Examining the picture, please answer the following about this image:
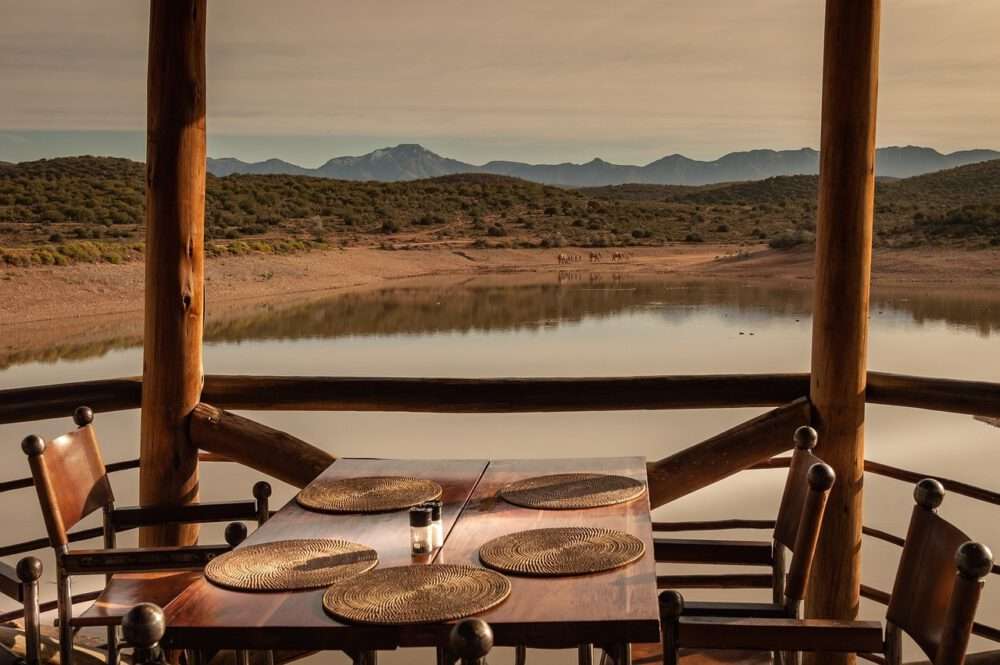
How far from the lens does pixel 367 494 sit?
92.8 inches

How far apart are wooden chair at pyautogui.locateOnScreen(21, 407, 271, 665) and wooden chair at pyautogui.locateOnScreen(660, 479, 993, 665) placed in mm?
1009

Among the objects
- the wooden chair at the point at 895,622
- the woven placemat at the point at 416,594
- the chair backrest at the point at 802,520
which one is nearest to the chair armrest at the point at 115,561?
the woven placemat at the point at 416,594

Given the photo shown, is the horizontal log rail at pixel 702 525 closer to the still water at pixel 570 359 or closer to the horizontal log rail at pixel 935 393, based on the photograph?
the horizontal log rail at pixel 935 393

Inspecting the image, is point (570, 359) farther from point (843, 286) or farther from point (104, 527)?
point (104, 527)

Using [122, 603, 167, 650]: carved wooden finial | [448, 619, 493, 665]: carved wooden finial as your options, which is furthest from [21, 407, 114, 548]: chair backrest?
[448, 619, 493, 665]: carved wooden finial

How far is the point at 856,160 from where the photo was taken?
2.79 metres

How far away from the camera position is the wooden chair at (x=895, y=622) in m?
1.62

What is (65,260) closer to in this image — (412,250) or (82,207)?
(82,207)

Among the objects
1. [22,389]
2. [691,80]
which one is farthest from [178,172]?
[691,80]

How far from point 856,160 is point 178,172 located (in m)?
1.79

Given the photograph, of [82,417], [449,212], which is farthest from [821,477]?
[449,212]

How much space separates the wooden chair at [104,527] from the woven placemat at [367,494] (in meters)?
0.16

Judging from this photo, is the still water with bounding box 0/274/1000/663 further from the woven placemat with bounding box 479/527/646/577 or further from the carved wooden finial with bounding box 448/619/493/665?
the carved wooden finial with bounding box 448/619/493/665

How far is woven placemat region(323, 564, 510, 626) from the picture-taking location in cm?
157
